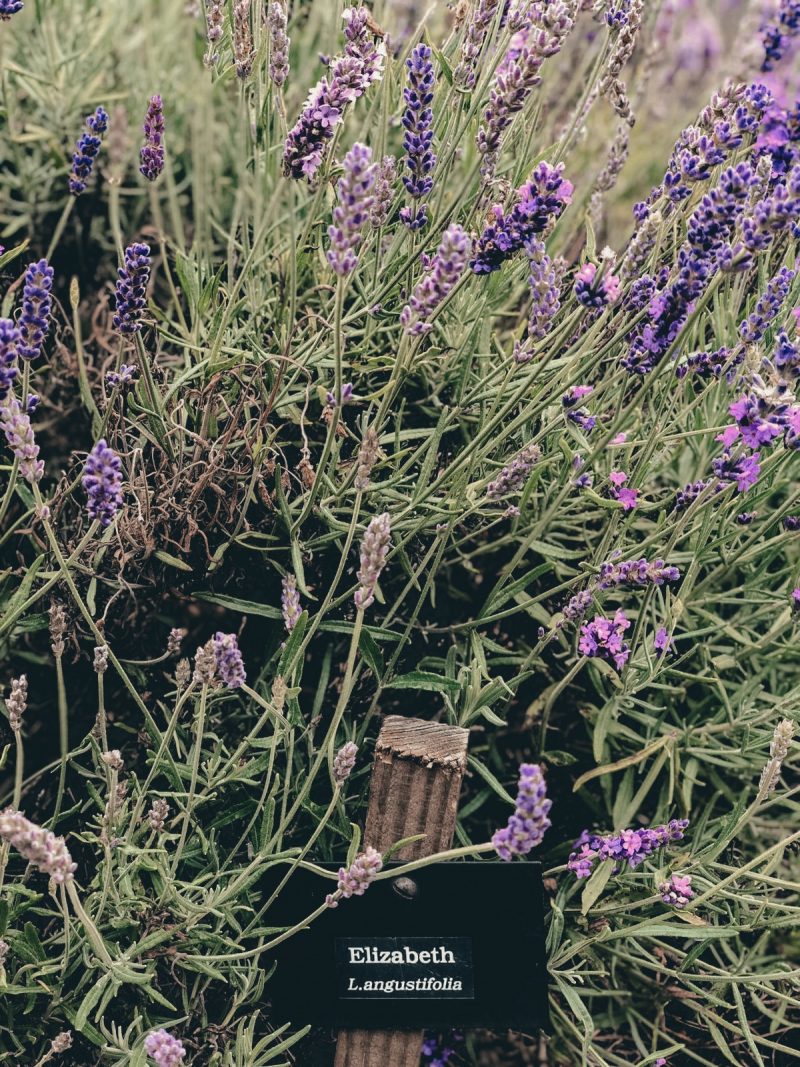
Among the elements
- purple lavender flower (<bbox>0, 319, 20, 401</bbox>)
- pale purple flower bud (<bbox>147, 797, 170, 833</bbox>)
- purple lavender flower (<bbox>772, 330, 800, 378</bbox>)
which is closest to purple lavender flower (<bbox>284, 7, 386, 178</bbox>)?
purple lavender flower (<bbox>0, 319, 20, 401</bbox>)

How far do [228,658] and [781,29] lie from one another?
0.94 metres

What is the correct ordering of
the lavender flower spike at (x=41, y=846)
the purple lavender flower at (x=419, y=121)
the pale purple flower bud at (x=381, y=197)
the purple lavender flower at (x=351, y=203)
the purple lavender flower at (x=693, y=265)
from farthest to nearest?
the pale purple flower bud at (x=381, y=197) < the purple lavender flower at (x=419, y=121) < the purple lavender flower at (x=693, y=265) < the purple lavender flower at (x=351, y=203) < the lavender flower spike at (x=41, y=846)

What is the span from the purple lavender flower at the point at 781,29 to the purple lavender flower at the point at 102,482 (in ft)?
2.90

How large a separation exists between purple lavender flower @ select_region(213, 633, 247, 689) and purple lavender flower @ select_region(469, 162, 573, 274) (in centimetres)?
54

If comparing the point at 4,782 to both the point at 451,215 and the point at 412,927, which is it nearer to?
the point at 412,927

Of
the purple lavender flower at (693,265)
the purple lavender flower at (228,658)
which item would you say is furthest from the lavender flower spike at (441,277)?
the purple lavender flower at (228,658)

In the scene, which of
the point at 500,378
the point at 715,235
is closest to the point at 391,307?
the point at 500,378

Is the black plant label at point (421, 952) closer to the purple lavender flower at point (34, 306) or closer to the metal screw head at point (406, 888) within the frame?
the metal screw head at point (406, 888)

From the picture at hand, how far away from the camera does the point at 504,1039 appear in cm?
163

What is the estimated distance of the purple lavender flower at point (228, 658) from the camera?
3.40 ft

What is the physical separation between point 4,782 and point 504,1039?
0.87 metres

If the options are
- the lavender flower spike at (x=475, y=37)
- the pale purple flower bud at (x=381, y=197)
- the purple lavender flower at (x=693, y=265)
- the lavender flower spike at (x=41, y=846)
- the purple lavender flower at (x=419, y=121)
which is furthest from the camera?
the pale purple flower bud at (x=381, y=197)

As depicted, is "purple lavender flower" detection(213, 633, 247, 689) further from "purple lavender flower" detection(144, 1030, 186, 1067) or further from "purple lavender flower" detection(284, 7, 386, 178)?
"purple lavender flower" detection(284, 7, 386, 178)

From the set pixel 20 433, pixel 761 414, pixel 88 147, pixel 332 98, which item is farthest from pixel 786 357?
pixel 88 147
